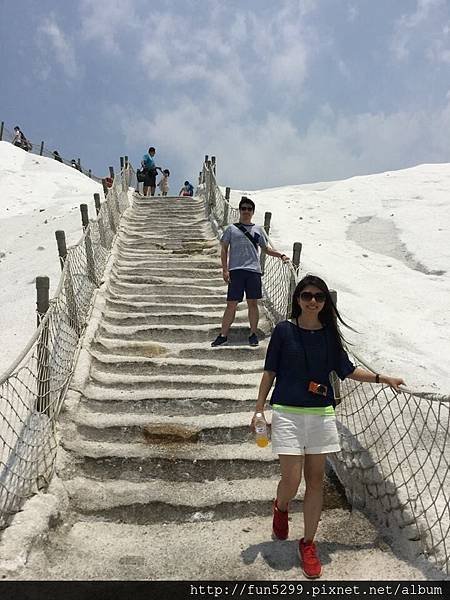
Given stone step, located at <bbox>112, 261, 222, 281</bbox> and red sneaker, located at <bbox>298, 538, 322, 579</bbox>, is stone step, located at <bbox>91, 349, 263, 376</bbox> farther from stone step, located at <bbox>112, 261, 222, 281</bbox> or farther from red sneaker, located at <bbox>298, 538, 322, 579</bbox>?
stone step, located at <bbox>112, 261, 222, 281</bbox>

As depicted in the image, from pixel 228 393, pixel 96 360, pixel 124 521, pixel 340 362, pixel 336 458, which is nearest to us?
pixel 340 362

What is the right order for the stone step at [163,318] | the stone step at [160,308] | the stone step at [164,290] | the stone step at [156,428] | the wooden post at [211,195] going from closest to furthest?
1. the stone step at [156,428]
2. the stone step at [163,318]
3. the stone step at [160,308]
4. the stone step at [164,290]
5. the wooden post at [211,195]

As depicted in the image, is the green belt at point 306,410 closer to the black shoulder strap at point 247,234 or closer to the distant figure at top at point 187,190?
the black shoulder strap at point 247,234

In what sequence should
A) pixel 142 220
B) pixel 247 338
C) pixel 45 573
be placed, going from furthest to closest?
pixel 142 220
pixel 247 338
pixel 45 573

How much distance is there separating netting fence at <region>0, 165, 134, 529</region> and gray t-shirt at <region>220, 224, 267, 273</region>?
1691 mm

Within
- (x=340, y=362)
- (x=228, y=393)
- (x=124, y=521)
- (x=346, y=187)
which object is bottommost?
(x=124, y=521)

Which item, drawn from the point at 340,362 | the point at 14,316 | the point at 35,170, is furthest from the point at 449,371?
Result: the point at 35,170

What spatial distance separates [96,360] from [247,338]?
5.52ft

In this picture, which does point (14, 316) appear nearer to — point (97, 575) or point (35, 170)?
point (97, 575)

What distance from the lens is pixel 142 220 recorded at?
35.8 ft

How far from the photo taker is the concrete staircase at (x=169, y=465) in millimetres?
2652

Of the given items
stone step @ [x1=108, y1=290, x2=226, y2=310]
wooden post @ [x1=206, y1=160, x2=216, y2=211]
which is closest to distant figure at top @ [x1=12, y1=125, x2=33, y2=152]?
wooden post @ [x1=206, y1=160, x2=216, y2=211]

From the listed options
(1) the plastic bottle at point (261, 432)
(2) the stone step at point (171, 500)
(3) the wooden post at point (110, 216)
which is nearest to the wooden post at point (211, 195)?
(3) the wooden post at point (110, 216)

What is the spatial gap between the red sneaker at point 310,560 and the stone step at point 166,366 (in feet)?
7.32
